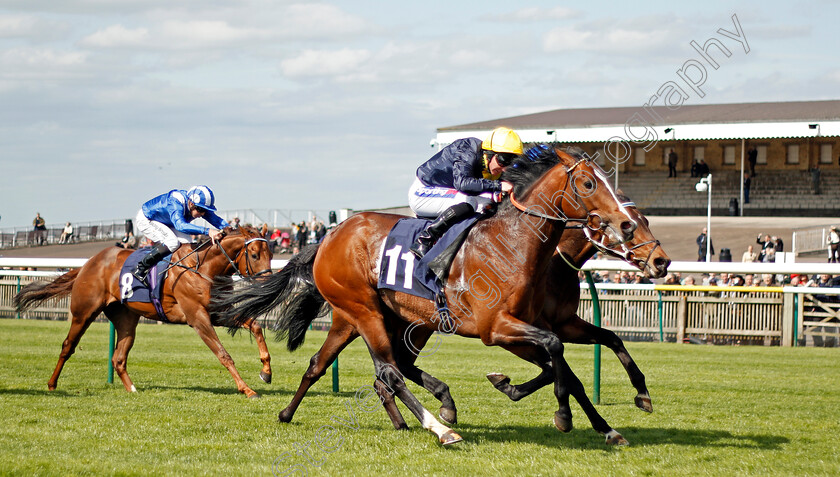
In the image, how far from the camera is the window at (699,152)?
→ 36.0 meters

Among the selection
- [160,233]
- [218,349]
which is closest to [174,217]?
[160,233]

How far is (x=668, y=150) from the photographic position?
36.7 metres

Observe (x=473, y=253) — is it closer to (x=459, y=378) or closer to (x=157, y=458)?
(x=157, y=458)

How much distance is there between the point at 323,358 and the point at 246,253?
9.27ft

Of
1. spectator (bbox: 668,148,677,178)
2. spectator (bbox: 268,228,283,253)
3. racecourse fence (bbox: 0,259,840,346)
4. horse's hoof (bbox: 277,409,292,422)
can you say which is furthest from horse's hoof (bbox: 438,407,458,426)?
spectator (bbox: 668,148,677,178)

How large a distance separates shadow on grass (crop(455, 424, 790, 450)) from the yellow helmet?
1.80 meters

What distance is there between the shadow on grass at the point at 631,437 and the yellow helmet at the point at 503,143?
5.89 ft

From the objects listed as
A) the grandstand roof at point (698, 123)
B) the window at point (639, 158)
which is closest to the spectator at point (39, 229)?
the grandstand roof at point (698, 123)

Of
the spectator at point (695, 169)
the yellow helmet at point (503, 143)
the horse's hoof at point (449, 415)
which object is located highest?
the spectator at point (695, 169)

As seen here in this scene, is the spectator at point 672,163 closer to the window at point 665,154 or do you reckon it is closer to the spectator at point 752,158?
the window at point 665,154

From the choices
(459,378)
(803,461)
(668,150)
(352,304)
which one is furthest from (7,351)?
(668,150)

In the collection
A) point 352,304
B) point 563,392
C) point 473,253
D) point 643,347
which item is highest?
point 473,253

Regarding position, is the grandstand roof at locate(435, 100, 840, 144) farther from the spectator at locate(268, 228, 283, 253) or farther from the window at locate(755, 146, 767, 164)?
the spectator at locate(268, 228, 283, 253)

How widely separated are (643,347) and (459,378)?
523 cm
